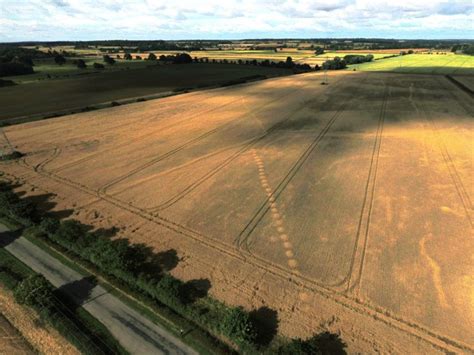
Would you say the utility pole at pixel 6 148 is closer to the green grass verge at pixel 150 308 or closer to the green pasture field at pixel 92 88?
the green pasture field at pixel 92 88

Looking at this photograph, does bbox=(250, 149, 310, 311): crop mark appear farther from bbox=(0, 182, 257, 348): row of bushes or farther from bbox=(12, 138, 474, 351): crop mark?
bbox=(0, 182, 257, 348): row of bushes

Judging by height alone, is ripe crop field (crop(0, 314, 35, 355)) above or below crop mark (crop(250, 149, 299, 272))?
above

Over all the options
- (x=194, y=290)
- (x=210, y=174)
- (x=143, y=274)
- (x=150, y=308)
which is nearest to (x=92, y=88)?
(x=210, y=174)

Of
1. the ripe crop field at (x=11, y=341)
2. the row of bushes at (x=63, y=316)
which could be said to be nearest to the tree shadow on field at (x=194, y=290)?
the row of bushes at (x=63, y=316)

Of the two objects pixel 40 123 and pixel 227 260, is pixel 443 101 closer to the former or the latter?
pixel 227 260

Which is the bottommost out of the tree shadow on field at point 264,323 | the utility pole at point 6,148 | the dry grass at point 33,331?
the utility pole at point 6,148

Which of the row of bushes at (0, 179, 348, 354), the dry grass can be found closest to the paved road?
the row of bushes at (0, 179, 348, 354)
